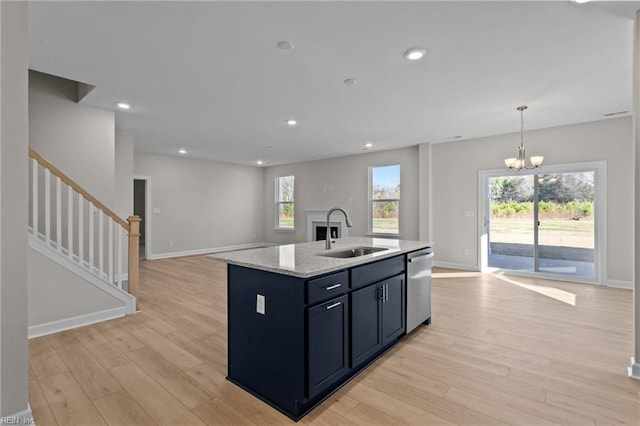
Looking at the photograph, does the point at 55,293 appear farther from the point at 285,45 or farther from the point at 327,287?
the point at 285,45

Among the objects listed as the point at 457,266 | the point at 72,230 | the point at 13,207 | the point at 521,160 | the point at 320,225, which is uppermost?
the point at 521,160

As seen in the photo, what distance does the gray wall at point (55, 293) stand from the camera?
2.92m

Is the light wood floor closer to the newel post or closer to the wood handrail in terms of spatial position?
the newel post

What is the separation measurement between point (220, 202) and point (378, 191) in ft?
14.9

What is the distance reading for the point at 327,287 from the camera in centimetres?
196

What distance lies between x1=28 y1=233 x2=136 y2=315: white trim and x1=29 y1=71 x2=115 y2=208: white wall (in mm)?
1362

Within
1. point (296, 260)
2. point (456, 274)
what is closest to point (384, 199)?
point (456, 274)

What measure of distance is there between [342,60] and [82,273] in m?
3.45

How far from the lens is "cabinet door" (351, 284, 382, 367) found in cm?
219

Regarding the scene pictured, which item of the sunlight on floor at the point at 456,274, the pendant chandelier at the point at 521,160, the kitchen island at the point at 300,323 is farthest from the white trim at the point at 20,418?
→ the pendant chandelier at the point at 521,160

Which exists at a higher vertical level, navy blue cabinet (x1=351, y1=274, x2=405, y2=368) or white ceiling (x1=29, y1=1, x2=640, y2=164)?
white ceiling (x1=29, y1=1, x2=640, y2=164)

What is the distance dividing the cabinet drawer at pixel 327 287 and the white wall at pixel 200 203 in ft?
21.9

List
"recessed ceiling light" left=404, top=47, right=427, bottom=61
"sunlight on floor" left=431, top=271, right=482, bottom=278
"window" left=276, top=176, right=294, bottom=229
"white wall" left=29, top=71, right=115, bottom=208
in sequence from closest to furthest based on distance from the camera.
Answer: "recessed ceiling light" left=404, top=47, right=427, bottom=61 < "white wall" left=29, top=71, right=115, bottom=208 < "sunlight on floor" left=431, top=271, right=482, bottom=278 < "window" left=276, top=176, right=294, bottom=229

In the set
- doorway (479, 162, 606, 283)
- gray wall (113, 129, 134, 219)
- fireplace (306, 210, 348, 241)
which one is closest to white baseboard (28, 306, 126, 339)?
gray wall (113, 129, 134, 219)
